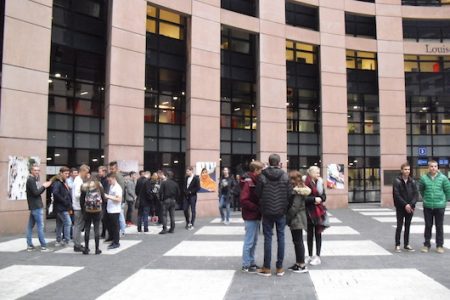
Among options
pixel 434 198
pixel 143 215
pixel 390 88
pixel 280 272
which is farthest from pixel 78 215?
pixel 390 88

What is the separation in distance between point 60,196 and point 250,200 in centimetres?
526

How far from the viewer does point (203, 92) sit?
1859 cm

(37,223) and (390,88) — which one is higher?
(390,88)

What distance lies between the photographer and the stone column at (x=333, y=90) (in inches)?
877

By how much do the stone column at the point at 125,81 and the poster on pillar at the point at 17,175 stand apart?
3.38 meters

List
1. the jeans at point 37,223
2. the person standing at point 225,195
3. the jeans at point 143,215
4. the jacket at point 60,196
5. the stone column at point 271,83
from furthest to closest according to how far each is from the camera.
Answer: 1. the stone column at point 271,83
2. the person standing at point 225,195
3. the jeans at point 143,215
4. the jacket at point 60,196
5. the jeans at point 37,223

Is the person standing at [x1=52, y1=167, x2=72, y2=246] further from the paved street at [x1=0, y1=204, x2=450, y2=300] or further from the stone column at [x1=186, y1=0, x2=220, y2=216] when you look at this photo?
the stone column at [x1=186, y1=0, x2=220, y2=216]

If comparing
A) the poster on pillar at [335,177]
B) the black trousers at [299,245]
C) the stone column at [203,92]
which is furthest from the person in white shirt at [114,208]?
the poster on pillar at [335,177]

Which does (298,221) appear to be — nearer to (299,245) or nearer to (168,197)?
(299,245)

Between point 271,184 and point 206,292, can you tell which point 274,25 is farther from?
point 206,292

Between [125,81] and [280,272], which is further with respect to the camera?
[125,81]

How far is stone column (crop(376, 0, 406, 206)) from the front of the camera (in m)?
23.4

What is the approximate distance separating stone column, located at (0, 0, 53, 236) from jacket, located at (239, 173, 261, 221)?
27.7ft

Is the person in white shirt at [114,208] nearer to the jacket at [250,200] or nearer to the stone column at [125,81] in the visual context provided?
the jacket at [250,200]
